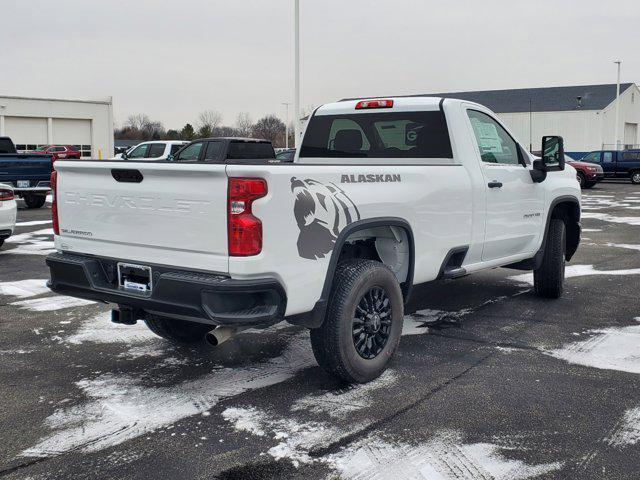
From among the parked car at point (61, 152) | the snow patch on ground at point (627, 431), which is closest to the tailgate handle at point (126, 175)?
the snow patch on ground at point (627, 431)

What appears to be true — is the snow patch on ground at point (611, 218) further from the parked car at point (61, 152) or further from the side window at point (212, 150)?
the parked car at point (61, 152)

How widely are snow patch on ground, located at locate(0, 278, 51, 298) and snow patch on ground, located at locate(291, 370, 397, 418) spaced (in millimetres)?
4629

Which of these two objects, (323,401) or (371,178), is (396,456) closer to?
(323,401)

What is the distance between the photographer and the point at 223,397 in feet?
15.3

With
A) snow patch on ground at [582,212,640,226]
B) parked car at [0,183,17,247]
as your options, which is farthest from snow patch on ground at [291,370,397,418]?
snow patch on ground at [582,212,640,226]

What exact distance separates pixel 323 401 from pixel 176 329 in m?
1.69

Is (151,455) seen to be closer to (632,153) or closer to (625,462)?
(625,462)

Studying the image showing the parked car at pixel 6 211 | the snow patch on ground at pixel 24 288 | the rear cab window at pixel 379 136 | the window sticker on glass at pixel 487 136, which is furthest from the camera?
the parked car at pixel 6 211

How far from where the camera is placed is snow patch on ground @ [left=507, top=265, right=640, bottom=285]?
9020 mm

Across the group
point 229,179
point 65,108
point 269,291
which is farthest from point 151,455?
point 65,108

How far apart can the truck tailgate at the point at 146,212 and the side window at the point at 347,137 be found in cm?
252

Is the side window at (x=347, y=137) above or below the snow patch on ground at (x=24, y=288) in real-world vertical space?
above

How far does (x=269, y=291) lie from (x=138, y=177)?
112cm

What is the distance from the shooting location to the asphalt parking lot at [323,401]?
12.2 ft
